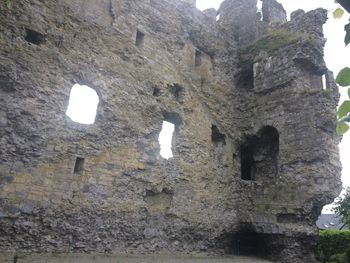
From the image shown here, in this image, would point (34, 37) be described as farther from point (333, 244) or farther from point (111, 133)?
point (333, 244)

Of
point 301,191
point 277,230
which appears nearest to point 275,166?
point 301,191

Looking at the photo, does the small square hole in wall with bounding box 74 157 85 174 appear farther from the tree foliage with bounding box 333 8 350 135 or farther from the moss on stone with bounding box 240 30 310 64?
the moss on stone with bounding box 240 30 310 64

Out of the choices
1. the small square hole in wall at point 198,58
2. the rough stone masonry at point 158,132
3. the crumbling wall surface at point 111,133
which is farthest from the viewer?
the small square hole in wall at point 198,58

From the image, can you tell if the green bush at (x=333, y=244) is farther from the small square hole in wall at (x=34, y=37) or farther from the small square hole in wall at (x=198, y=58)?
the small square hole in wall at (x=34, y=37)

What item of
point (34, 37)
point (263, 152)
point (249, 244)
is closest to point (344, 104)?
point (34, 37)

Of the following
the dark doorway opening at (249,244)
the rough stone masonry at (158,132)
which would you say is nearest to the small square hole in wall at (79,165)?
the rough stone masonry at (158,132)

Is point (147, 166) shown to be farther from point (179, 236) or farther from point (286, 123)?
point (286, 123)

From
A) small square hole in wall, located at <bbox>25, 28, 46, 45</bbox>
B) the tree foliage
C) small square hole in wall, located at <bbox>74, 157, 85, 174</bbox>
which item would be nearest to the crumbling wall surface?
small square hole in wall, located at <bbox>25, 28, 46, 45</bbox>

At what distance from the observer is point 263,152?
32.8 feet

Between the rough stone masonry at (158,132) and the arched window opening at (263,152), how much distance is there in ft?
0.12

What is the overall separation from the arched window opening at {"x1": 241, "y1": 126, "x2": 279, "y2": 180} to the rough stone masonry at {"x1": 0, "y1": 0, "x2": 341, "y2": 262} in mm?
38

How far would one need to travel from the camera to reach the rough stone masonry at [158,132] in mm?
5887

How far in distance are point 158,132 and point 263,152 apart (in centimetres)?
379

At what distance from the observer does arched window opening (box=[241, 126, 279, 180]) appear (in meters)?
9.73
